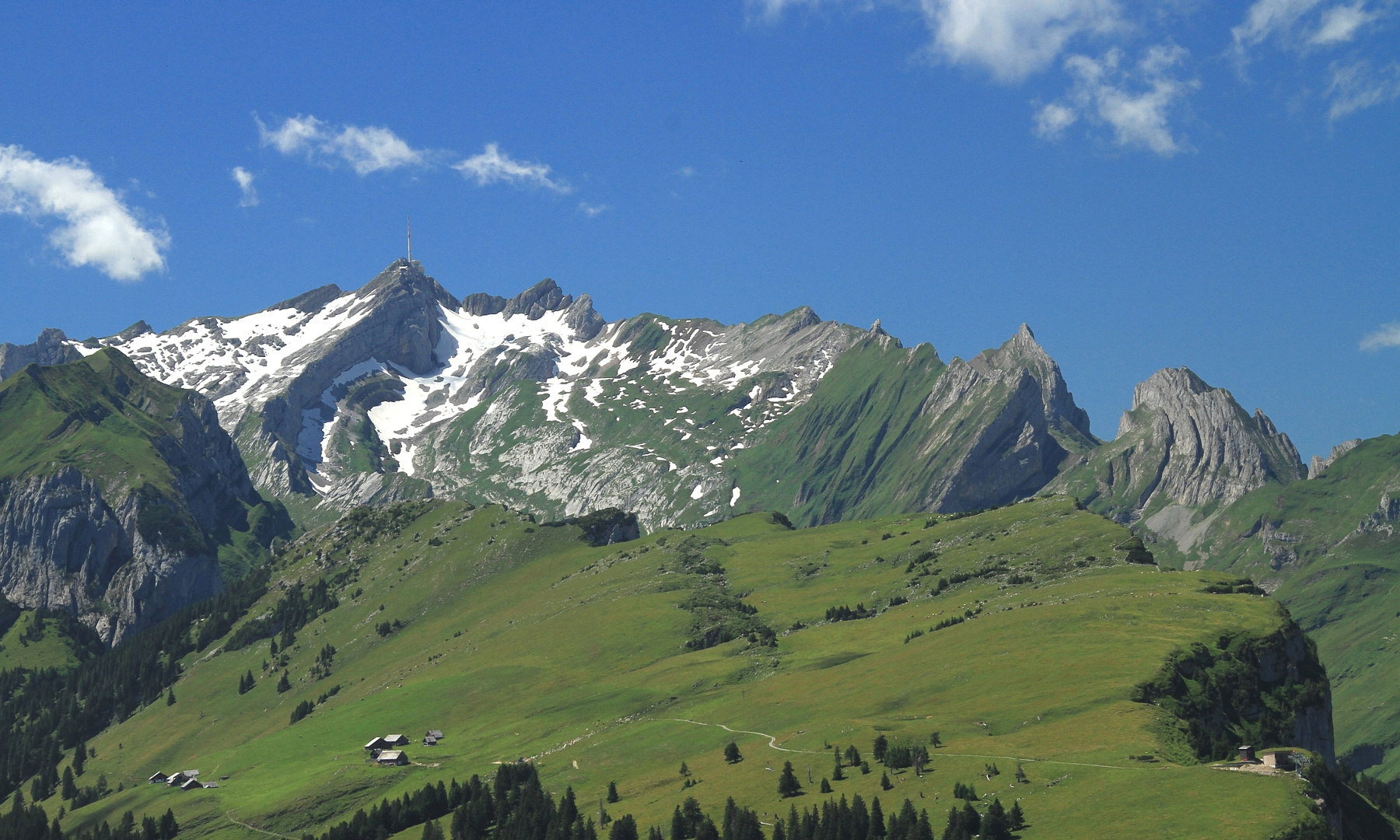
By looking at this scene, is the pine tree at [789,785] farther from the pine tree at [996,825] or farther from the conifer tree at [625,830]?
the pine tree at [996,825]

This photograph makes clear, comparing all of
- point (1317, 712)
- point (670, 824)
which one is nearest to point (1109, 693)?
point (1317, 712)

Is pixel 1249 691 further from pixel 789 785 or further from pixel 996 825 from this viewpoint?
pixel 996 825

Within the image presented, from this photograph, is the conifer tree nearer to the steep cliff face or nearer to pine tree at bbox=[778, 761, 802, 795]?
pine tree at bbox=[778, 761, 802, 795]

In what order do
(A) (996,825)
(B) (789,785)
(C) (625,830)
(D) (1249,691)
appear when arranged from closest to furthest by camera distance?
(A) (996,825) → (B) (789,785) → (C) (625,830) → (D) (1249,691)

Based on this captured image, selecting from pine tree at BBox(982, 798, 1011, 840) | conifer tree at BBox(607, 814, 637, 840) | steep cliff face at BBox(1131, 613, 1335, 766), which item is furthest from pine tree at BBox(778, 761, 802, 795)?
steep cliff face at BBox(1131, 613, 1335, 766)

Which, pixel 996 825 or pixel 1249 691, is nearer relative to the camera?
pixel 996 825

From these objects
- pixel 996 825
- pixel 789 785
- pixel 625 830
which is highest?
pixel 789 785

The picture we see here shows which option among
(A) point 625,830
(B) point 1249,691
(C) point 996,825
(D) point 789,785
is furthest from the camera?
(B) point 1249,691

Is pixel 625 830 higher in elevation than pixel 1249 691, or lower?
lower

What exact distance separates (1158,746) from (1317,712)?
4354cm

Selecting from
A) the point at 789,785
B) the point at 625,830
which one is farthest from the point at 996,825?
the point at 625,830

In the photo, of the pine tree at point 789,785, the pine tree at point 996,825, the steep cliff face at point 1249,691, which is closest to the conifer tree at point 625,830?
the pine tree at point 789,785

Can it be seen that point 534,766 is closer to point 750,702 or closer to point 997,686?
point 750,702

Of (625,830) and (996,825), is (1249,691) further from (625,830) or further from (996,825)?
(625,830)
